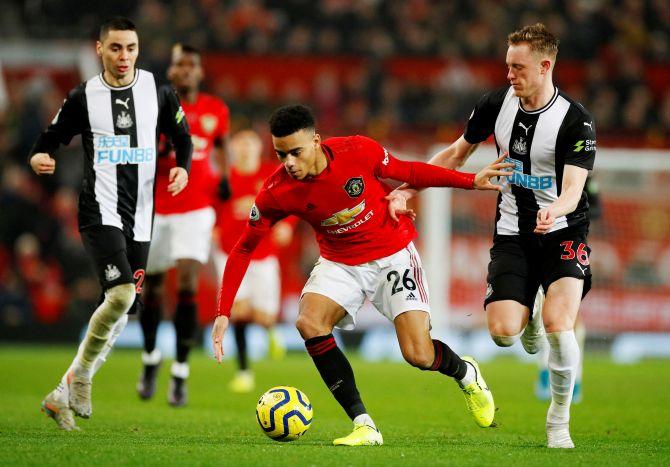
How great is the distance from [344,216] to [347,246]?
25cm

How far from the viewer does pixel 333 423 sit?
7.94 metres

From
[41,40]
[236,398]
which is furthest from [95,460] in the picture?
[41,40]

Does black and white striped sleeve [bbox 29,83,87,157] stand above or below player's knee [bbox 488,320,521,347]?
above

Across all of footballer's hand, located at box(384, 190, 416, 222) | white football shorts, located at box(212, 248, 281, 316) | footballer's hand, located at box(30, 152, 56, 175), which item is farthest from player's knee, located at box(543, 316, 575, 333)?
white football shorts, located at box(212, 248, 281, 316)

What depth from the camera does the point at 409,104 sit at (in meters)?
19.4

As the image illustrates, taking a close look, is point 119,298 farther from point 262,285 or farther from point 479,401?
point 262,285

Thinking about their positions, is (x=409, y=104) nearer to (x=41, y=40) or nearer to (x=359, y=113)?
(x=359, y=113)

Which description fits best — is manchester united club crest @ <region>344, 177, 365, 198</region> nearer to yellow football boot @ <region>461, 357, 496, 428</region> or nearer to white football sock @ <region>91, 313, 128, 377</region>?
yellow football boot @ <region>461, 357, 496, 428</region>

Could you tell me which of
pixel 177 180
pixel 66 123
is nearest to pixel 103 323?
pixel 177 180

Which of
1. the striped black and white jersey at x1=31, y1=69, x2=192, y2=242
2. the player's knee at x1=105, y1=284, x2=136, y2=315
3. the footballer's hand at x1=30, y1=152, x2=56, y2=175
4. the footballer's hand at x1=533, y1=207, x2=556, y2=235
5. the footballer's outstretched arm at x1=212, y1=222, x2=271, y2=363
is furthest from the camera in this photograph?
the striped black and white jersey at x1=31, y1=69, x2=192, y2=242

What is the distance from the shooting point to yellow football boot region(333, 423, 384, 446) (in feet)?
20.5

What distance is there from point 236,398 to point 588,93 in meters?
11.8

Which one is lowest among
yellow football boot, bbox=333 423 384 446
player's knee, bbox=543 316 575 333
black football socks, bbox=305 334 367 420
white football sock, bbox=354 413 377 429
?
yellow football boot, bbox=333 423 384 446

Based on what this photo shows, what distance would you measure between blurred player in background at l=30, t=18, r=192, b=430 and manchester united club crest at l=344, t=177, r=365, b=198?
135 cm
